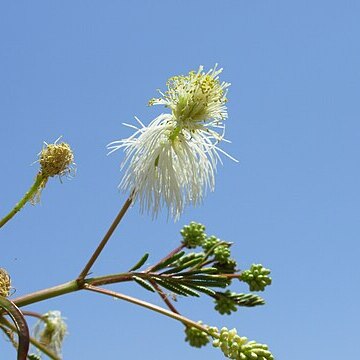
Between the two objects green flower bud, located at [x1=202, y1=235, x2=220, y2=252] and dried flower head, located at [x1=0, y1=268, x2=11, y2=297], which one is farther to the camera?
green flower bud, located at [x1=202, y1=235, x2=220, y2=252]

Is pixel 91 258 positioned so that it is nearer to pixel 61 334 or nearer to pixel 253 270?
pixel 253 270

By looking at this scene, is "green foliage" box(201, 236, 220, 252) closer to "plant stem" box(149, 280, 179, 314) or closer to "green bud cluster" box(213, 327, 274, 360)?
"plant stem" box(149, 280, 179, 314)

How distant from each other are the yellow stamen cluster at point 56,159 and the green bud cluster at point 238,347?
1.12 meters

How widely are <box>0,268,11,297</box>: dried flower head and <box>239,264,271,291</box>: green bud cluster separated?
1.11 meters

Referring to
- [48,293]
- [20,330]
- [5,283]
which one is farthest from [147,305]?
[20,330]

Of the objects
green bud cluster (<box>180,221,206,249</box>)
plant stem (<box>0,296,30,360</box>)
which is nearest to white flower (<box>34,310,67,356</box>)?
green bud cluster (<box>180,221,206,249</box>)

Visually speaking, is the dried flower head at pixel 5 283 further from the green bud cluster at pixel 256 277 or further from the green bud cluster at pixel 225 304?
the green bud cluster at pixel 256 277

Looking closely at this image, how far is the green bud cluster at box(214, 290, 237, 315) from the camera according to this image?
346cm

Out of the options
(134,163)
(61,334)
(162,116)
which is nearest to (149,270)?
(134,163)

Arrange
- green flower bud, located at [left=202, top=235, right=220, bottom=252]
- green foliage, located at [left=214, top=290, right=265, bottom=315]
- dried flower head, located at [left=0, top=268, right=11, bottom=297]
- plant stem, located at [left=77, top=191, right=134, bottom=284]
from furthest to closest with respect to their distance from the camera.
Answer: green flower bud, located at [left=202, top=235, right=220, bottom=252] < green foliage, located at [left=214, top=290, right=265, bottom=315] < plant stem, located at [left=77, top=191, right=134, bottom=284] < dried flower head, located at [left=0, top=268, right=11, bottom=297]

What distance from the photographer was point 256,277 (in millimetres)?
3488

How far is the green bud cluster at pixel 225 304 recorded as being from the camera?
136 inches

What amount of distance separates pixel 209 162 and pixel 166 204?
354 mm

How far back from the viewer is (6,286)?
3010 mm
